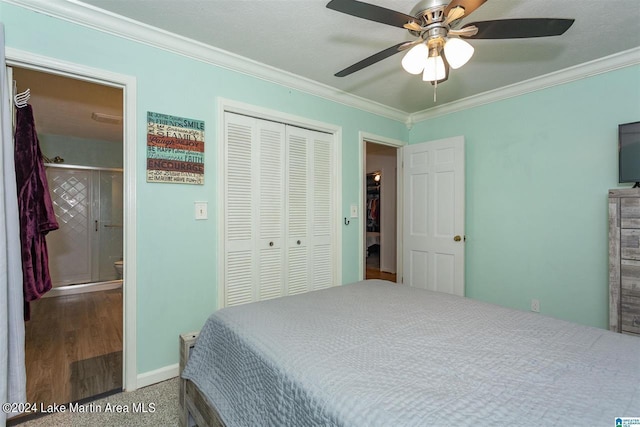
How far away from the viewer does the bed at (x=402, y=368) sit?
802 millimetres

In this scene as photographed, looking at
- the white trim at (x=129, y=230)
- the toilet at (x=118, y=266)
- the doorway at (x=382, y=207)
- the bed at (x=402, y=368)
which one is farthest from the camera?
the doorway at (x=382, y=207)

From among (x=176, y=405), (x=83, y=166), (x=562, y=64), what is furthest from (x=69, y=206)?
(x=562, y=64)

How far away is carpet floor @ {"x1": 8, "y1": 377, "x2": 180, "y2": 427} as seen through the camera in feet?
5.52

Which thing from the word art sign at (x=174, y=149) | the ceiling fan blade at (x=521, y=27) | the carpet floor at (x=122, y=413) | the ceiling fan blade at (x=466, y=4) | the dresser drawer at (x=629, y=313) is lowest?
the carpet floor at (x=122, y=413)

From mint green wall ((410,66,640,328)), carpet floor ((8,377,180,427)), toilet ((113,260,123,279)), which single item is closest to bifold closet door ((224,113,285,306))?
carpet floor ((8,377,180,427))

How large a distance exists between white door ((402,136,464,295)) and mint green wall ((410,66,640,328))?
0.66 ft

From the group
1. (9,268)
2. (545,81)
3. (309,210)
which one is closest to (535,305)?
(545,81)

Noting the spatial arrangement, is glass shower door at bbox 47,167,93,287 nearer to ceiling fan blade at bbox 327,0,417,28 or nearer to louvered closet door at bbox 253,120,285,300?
louvered closet door at bbox 253,120,285,300

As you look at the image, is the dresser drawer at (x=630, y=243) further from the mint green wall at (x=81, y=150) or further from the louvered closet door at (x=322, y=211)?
the mint green wall at (x=81, y=150)

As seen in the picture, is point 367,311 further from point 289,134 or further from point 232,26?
point 232,26

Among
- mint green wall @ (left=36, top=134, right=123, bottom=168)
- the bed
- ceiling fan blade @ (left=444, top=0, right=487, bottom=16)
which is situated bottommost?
the bed

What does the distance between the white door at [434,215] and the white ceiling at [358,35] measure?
811mm

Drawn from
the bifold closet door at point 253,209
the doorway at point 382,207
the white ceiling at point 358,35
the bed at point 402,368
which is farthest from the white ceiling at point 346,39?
the doorway at point 382,207

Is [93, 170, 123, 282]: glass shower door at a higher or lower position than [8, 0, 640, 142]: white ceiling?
lower
